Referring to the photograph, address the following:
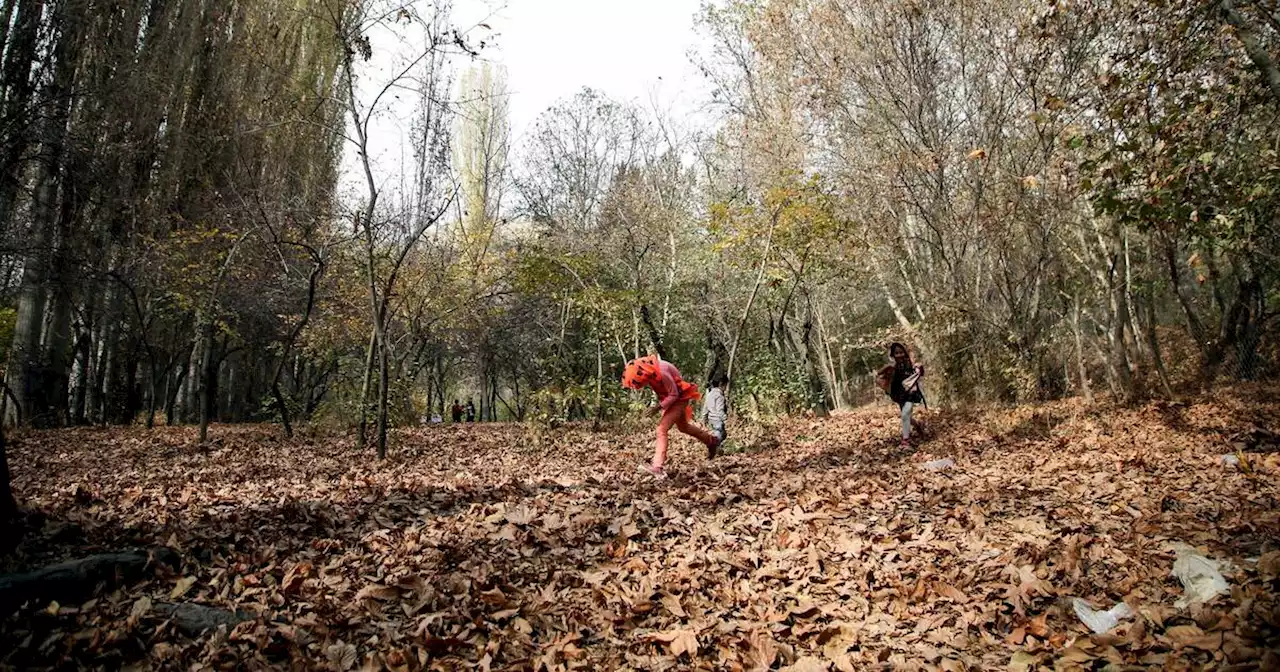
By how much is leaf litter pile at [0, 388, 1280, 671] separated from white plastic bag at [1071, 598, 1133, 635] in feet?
0.04

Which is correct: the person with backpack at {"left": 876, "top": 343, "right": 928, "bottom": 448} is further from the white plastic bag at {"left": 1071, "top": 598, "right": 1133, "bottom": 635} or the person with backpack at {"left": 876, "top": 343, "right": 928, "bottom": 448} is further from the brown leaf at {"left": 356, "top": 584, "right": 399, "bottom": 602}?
the brown leaf at {"left": 356, "top": 584, "right": 399, "bottom": 602}

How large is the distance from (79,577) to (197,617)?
0.82 meters

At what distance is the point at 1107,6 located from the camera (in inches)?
401

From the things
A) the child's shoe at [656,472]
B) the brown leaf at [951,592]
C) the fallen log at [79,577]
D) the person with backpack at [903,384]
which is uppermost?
the person with backpack at [903,384]

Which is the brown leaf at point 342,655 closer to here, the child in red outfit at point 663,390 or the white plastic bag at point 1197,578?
the white plastic bag at point 1197,578

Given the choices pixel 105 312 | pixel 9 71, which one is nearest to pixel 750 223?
pixel 9 71

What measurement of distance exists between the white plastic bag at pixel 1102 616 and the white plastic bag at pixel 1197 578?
10.4 inches

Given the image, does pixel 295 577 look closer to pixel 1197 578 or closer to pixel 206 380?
pixel 1197 578

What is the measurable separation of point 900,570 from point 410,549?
3.61 meters

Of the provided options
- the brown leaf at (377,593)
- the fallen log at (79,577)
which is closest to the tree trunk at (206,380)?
the fallen log at (79,577)

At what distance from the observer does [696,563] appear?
16.4 feet

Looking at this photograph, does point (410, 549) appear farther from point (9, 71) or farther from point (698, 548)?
point (9, 71)

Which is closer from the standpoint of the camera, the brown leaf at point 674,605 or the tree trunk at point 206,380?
the brown leaf at point 674,605

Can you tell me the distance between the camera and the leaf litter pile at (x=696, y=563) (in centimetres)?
356
